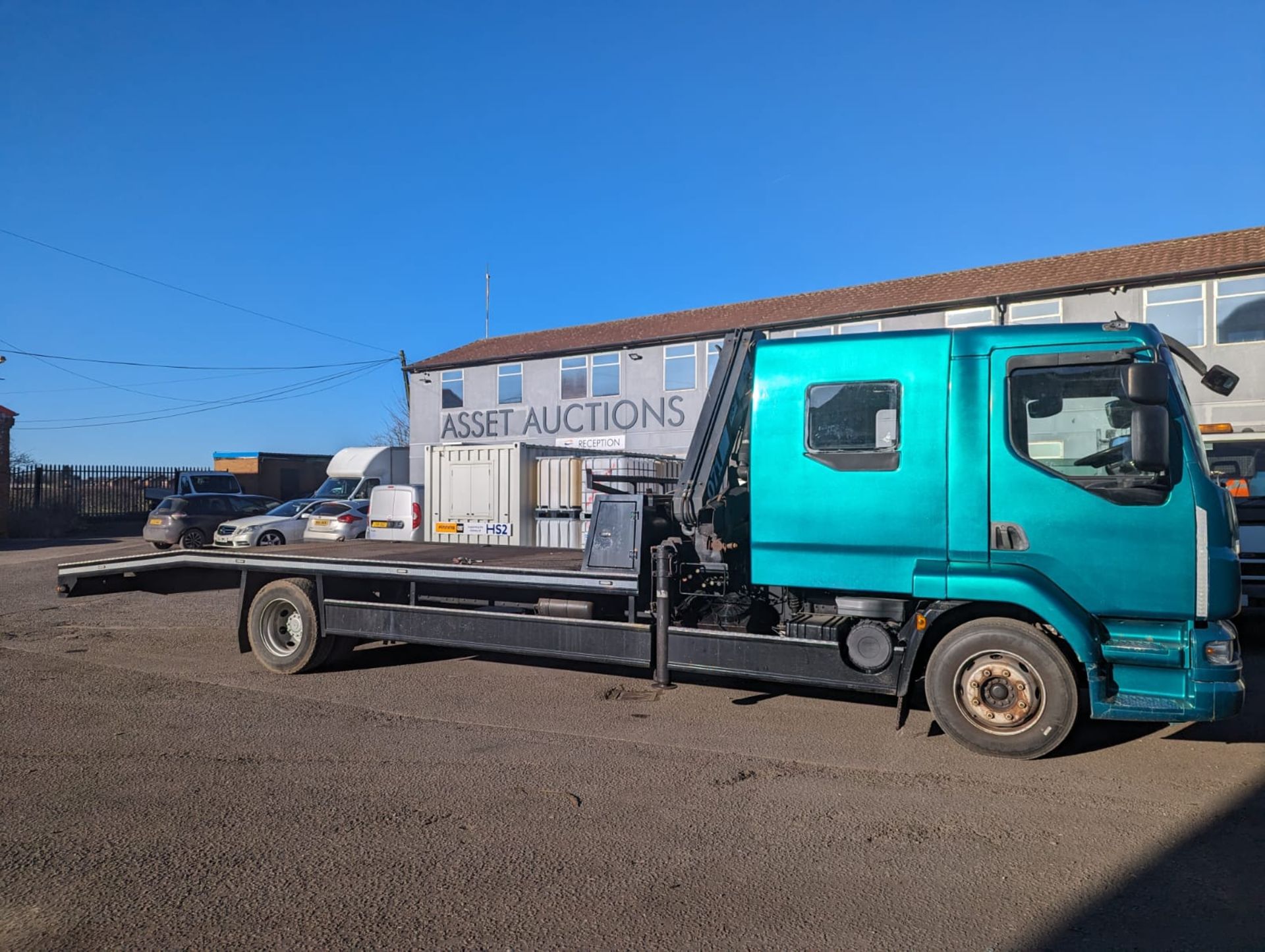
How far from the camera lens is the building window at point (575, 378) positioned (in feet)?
92.0

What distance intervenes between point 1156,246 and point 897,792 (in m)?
22.0

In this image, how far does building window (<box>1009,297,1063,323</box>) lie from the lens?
69.1 ft

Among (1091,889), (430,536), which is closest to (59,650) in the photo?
(430,536)

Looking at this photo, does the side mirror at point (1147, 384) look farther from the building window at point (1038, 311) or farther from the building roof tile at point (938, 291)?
the building window at point (1038, 311)

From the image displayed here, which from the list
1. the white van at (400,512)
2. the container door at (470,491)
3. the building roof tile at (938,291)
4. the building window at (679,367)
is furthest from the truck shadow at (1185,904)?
the building window at (679,367)

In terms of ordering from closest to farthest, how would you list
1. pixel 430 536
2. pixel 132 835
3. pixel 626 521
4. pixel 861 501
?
pixel 132 835 < pixel 861 501 < pixel 626 521 < pixel 430 536

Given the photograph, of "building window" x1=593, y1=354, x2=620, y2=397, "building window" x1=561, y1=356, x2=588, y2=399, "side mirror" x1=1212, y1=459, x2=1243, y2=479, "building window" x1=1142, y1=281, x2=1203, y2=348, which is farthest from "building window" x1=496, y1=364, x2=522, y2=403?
"side mirror" x1=1212, y1=459, x2=1243, y2=479

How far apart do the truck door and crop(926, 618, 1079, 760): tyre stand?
412mm

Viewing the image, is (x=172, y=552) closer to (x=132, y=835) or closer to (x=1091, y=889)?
(x=132, y=835)

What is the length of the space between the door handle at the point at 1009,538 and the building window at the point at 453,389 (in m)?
26.7

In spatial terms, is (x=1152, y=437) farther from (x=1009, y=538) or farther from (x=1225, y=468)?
(x=1225, y=468)

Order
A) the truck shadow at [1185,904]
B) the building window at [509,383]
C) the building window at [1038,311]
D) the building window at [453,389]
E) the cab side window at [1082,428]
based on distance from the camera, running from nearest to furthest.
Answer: the truck shadow at [1185,904]
the cab side window at [1082,428]
the building window at [1038,311]
the building window at [509,383]
the building window at [453,389]

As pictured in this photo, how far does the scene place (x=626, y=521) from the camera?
7.03 metres

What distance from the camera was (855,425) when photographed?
594cm
